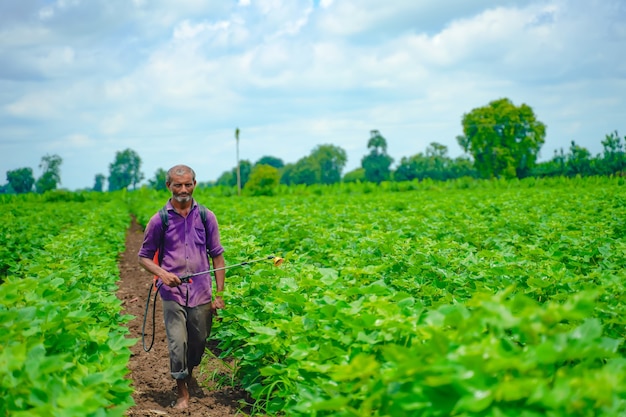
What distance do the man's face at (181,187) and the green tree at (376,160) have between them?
85.1 m

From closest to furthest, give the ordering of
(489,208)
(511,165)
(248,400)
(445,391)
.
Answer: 1. (445,391)
2. (248,400)
3. (489,208)
4. (511,165)

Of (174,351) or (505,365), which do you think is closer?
(505,365)

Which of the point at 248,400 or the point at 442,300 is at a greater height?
the point at 442,300

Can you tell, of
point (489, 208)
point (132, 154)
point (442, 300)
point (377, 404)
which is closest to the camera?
point (377, 404)

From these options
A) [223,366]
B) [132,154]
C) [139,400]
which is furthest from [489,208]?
[132,154]

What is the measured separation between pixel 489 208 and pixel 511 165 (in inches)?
2329

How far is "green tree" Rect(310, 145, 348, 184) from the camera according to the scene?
107250 mm

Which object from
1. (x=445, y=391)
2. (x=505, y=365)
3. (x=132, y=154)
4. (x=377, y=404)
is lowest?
(x=377, y=404)

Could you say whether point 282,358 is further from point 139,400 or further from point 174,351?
point 139,400

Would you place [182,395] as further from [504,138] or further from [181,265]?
[504,138]

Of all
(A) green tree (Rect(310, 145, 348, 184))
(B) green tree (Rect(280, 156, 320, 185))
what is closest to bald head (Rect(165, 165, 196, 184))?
(B) green tree (Rect(280, 156, 320, 185))

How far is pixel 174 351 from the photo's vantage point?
4887 mm

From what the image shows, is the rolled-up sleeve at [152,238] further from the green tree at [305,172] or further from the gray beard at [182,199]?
the green tree at [305,172]

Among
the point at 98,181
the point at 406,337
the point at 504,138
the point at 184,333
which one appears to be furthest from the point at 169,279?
the point at 98,181
